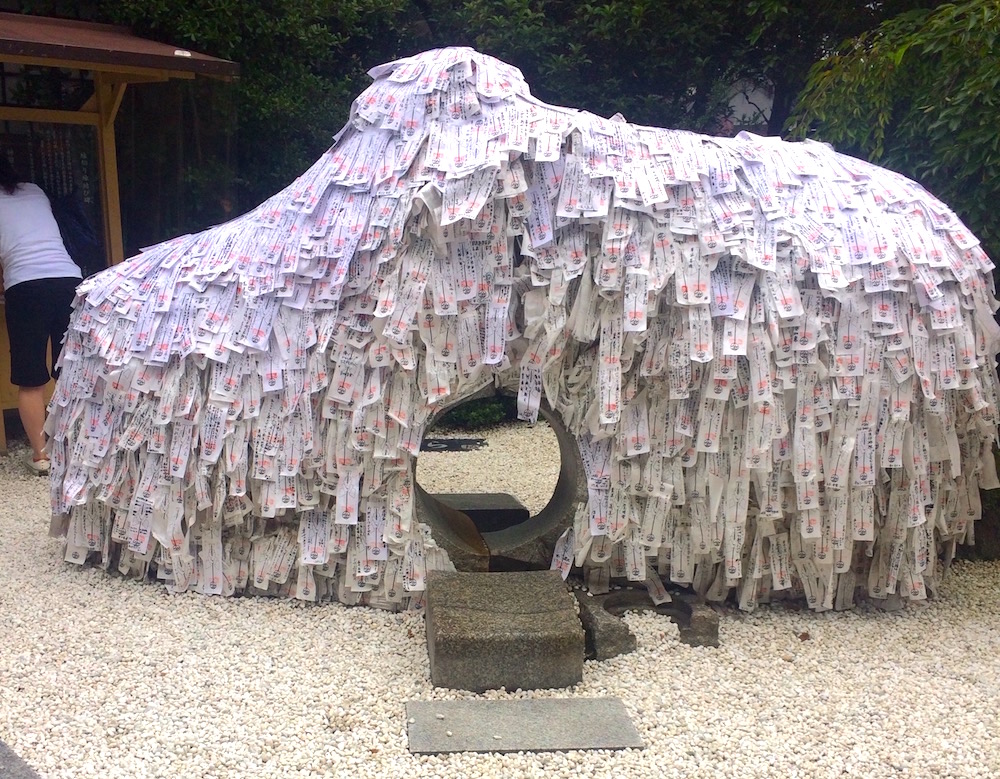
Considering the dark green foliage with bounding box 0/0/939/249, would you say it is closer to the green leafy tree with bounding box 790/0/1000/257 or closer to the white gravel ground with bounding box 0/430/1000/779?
the green leafy tree with bounding box 790/0/1000/257

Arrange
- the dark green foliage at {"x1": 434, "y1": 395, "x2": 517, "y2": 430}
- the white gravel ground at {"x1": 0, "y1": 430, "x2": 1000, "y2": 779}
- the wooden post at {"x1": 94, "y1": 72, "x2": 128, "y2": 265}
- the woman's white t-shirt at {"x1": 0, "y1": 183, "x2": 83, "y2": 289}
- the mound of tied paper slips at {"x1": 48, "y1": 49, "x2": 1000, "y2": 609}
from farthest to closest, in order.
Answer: the dark green foliage at {"x1": 434, "y1": 395, "x2": 517, "y2": 430} → the wooden post at {"x1": 94, "y1": 72, "x2": 128, "y2": 265} → the woman's white t-shirt at {"x1": 0, "y1": 183, "x2": 83, "y2": 289} → the mound of tied paper slips at {"x1": 48, "y1": 49, "x2": 1000, "y2": 609} → the white gravel ground at {"x1": 0, "y1": 430, "x2": 1000, "y2": 779}

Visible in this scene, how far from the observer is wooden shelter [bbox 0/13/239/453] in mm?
5305

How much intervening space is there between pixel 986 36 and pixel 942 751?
120 inches

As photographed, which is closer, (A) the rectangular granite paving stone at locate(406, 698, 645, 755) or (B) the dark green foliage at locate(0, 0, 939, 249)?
(A) the rectangular granite paving stone at locate(406, 698, 645, 755)

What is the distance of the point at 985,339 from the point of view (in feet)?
12.4

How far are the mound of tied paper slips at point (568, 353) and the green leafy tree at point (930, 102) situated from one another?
769 mm

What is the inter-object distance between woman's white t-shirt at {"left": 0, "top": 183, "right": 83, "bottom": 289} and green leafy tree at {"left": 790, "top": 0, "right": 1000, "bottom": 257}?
13.6 feet

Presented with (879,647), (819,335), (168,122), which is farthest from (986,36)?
(168,122)

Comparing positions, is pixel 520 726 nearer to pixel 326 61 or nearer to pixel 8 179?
pixel 8 179

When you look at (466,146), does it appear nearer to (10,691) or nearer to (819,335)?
(819,335)

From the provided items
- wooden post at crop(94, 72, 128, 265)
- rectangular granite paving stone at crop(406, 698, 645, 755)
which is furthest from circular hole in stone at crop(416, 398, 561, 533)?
wooden post at crop(94, 72, 128, 265)

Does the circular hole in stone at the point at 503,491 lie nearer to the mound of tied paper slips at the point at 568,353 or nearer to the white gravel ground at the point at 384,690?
the mound of tied paper slips at the point at 568,353

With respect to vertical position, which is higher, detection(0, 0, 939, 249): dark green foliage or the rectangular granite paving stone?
detection(0, 0, 939, 249): dark green foliage

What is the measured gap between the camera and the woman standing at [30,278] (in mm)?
5312
